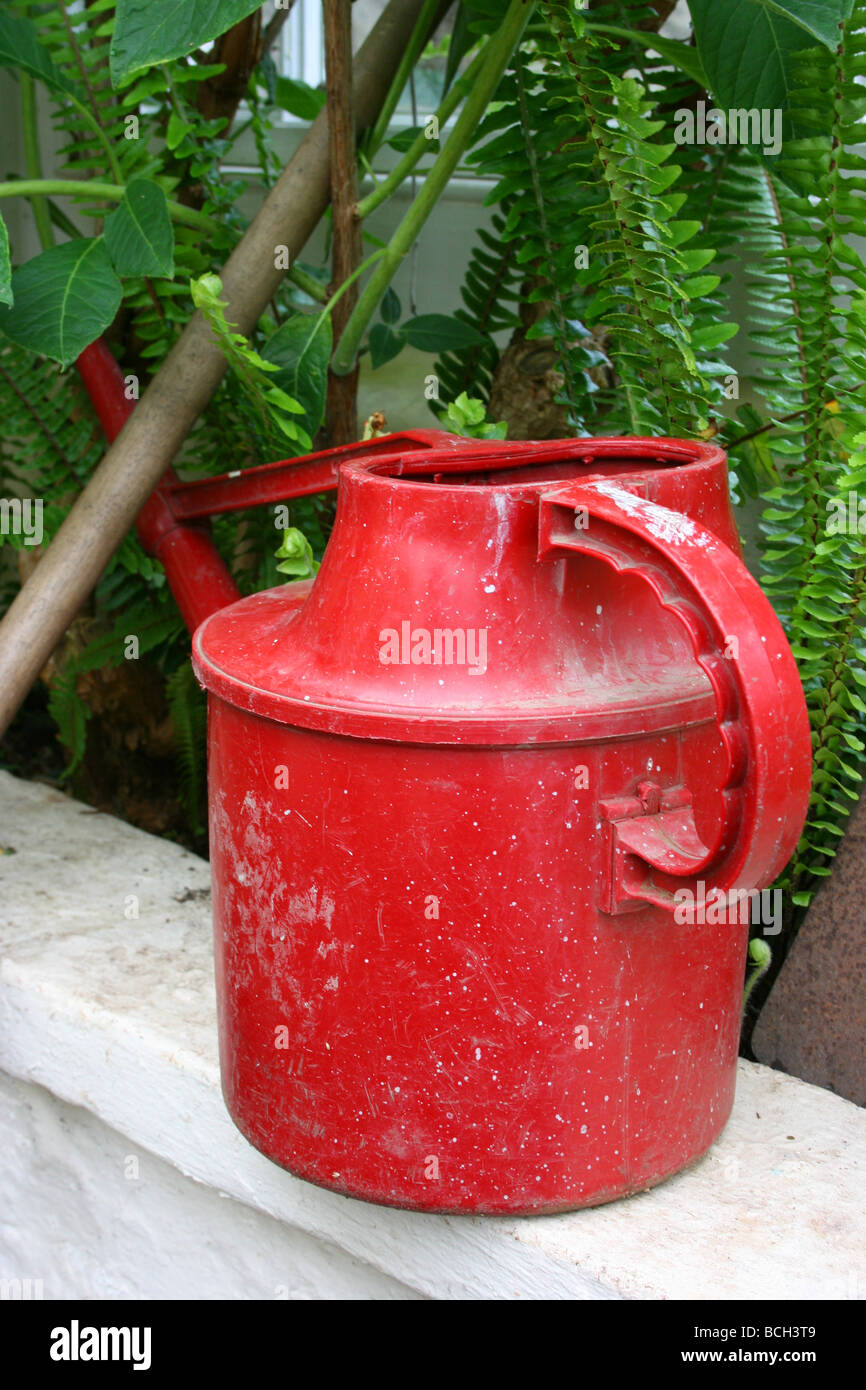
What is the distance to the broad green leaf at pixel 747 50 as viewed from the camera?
1.18 meters

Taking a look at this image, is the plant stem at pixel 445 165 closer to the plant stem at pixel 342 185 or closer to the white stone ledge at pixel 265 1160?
the plant stem at pixel 342 185

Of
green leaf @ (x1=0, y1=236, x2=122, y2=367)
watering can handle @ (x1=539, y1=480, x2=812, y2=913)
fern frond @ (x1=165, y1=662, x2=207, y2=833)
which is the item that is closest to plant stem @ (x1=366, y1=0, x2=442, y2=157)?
green leaf @ (x1=0, y1=236, x2=122, y2=367)

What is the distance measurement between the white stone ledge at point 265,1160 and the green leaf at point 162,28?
3.03ft

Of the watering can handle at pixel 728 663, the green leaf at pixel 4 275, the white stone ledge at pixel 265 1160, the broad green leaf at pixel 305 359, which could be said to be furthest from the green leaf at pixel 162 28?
the white stone ledge at pixel 265 1160

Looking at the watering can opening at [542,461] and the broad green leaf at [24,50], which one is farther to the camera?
the broad green leaf at [24,50]

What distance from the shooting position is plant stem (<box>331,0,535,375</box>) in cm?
134

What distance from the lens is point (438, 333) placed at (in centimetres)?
169

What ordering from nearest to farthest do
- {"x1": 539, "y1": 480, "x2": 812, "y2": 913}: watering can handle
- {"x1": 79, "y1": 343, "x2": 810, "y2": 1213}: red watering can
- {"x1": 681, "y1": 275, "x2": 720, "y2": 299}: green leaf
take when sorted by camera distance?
{"x1": 539, "y1": 480, "x2": 812, "y2": 913}: watering can handle, {"x1": 79, "y1": 343, "x2": 810, "y2": 1213}: red watering can, {"x1": 681, "y1": 275, "x2": 720, "y2": 299}: green leaf

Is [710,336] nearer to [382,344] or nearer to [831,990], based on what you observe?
[382,344]

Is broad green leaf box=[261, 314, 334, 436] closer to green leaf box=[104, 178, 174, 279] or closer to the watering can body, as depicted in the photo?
green leaf box=[104, 178, 174, 279]

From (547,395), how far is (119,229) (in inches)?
23.0
